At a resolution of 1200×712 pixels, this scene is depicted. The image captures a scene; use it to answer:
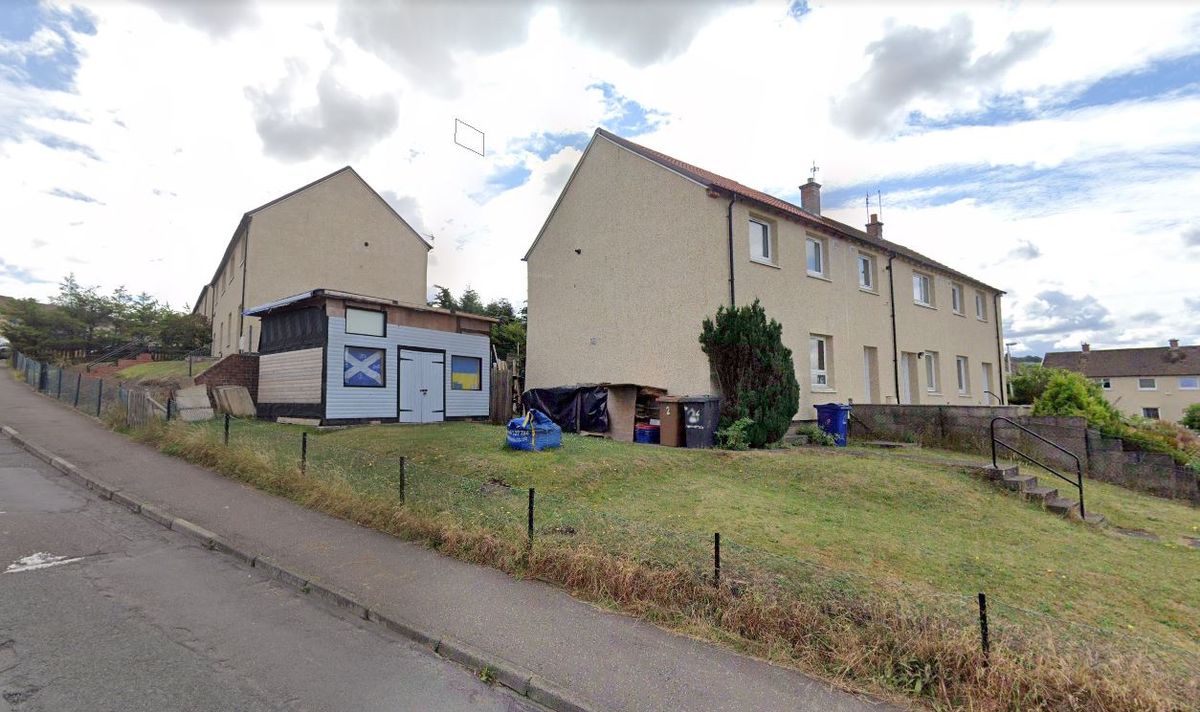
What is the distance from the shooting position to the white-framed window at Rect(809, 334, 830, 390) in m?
16.2

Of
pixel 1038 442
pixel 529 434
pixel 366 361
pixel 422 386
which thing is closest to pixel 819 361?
Answer: pixel 1038 442

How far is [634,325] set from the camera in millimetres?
16266

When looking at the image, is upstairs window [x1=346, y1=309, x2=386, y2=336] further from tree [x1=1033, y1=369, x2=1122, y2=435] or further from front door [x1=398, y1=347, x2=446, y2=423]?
tree [x1=1033, y1=369, x2=1122, y2=435]

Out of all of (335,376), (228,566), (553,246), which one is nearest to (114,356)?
(335,376)

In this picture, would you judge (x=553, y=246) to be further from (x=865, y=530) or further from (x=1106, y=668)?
(x=1106, y=668)

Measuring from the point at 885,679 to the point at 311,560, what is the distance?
5364 millimetres

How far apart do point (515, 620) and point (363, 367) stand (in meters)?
13.5

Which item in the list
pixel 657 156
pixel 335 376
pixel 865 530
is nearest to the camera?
pixel 865 530

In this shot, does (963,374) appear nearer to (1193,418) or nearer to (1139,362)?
(1193,418)

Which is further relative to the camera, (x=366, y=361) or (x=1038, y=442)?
(x=366, y=361)

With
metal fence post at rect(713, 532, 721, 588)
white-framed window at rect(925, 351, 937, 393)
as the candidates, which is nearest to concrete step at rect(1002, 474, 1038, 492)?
metal fence post at rect(713, 532, 721, 588)

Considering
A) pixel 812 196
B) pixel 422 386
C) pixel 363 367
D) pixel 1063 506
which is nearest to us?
pixel 1063 506

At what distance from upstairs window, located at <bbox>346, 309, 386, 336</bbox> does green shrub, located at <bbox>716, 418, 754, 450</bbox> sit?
10.6m

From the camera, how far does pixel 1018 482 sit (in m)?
9.70
